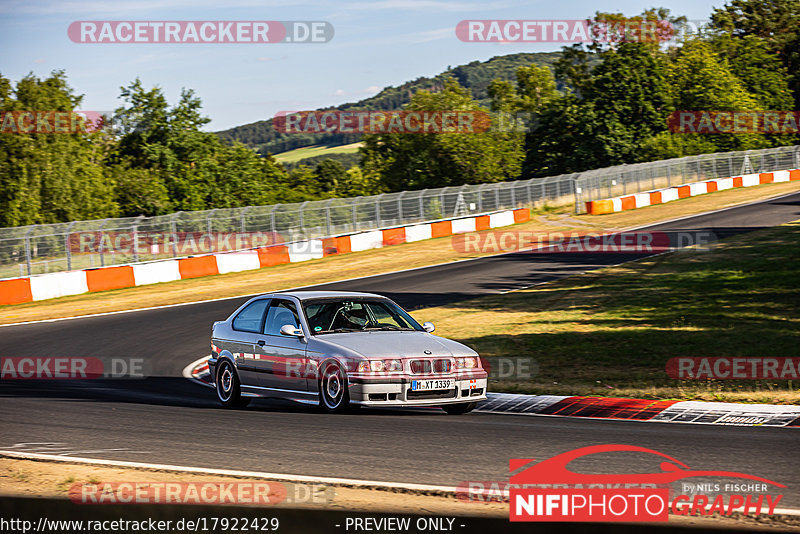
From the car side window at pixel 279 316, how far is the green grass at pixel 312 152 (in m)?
130

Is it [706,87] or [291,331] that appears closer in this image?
[291,331]

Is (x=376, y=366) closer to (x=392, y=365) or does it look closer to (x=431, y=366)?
(x=392, y=365)

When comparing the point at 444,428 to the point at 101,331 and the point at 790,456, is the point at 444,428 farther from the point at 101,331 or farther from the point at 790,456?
the point at 101,331

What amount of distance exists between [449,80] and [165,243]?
72.9 metres

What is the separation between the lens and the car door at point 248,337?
10289 mm

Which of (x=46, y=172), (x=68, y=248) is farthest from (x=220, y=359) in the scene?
(x=46, y=172)

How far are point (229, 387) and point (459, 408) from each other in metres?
2.89

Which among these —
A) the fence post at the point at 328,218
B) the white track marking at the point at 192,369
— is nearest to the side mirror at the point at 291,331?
the white track marking at the point at 192,369

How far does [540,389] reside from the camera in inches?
432

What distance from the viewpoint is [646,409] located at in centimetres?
941

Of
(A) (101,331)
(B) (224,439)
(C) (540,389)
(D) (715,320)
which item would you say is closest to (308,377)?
(B) (224,439)

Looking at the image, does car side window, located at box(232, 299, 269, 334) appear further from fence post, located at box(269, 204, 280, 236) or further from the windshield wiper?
fence post, located at box(269, 204, 280, 236)

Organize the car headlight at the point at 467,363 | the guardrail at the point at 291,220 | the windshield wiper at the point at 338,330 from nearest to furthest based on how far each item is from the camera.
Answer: the car headlight at the point at 467,363, the windshield wiper at the point at 338,330, the guardrail at the point at 291,220

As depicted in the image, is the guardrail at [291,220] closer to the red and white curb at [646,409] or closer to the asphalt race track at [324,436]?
the asphalt race track at [324,436]
